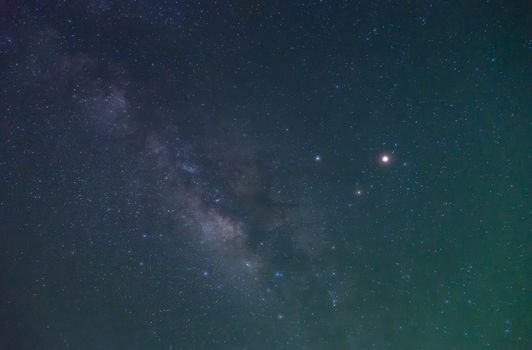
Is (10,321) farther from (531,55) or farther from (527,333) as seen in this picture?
(531,55)

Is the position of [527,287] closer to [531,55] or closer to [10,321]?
[531,55]

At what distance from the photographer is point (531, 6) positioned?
10422 mm

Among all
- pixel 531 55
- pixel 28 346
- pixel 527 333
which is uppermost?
pixel 531 55

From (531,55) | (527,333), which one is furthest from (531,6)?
(527,333)

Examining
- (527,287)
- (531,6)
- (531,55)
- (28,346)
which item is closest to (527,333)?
(527,287)

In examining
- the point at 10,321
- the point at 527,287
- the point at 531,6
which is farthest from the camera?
the point at 10,321

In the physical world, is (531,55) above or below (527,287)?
above

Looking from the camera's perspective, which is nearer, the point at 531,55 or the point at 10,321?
the point at 531,55

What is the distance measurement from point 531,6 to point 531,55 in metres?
1.16

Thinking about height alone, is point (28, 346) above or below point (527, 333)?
below

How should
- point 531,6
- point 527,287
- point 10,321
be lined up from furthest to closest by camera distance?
point 10,321 < point 527,287 < point 531,6

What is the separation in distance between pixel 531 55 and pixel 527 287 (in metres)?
7.10

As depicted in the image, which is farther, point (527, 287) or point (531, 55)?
point (527, 287)

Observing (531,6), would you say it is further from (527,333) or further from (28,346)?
(28,346)
